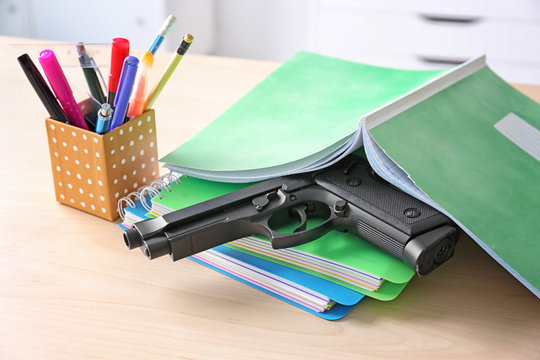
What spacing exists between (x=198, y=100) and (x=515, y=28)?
1.52 m

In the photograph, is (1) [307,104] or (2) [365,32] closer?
(1) [307,104]

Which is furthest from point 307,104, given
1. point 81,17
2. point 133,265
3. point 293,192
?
point 81,17

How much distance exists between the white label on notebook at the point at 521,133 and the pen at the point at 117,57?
1.46ft

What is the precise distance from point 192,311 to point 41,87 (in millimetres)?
289

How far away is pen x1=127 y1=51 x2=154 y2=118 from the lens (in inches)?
27.5

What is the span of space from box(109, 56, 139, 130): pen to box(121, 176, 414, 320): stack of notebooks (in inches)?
4.3

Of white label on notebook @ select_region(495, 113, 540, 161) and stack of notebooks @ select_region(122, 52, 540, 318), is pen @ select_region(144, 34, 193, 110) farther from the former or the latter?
white label on notebook @ select_region(495, 113, 540, 161)

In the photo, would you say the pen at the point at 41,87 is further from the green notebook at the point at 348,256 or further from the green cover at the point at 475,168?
the green cover at the point at 475,168

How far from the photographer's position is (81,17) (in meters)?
2.44

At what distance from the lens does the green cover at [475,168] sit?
0.62 meters

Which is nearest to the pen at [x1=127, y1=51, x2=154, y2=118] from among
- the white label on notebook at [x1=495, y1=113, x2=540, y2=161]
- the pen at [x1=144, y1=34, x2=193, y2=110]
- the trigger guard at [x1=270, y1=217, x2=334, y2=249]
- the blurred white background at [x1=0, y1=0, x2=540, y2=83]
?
the pen at [x1=144, y1=34, x2=193, y2=110]

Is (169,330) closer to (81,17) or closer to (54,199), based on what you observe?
(54,199)

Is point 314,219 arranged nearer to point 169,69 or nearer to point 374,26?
point 169,69

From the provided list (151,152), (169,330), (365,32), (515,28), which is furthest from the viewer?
(365,32)
